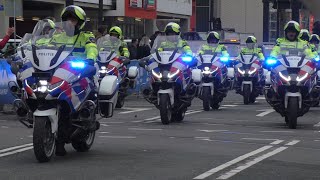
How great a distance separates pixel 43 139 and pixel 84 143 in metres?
1.59

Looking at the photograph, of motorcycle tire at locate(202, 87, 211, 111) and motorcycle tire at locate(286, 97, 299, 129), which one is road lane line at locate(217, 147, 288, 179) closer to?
motorcycle tire at locate(286, 97, 299, 129)

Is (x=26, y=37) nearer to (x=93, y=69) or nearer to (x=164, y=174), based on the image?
(x=93, y=69)

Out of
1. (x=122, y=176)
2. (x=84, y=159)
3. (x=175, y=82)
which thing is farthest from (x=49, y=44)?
(x=175, y=82)

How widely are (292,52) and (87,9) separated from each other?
27.8 meters

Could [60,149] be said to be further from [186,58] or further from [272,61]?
[186,58]

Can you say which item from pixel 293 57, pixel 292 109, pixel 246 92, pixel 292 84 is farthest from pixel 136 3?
pixel 292 109

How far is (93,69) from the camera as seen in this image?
9.44 metres

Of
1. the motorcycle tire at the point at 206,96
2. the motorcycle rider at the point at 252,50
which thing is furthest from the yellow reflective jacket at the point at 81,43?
the motorcycle rider at the point at 252,50

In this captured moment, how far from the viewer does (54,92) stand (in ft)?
28.9

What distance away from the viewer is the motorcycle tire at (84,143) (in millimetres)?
10133

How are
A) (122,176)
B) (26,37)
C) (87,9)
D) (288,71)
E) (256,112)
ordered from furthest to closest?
(87,9) < (256,112) < (288,71) < (26,37) < (122,176)

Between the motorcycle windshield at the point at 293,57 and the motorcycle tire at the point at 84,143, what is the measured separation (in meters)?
5.19

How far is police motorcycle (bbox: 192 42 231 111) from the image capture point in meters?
18.8

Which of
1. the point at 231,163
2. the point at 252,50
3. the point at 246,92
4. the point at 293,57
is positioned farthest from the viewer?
the point at 252,50
